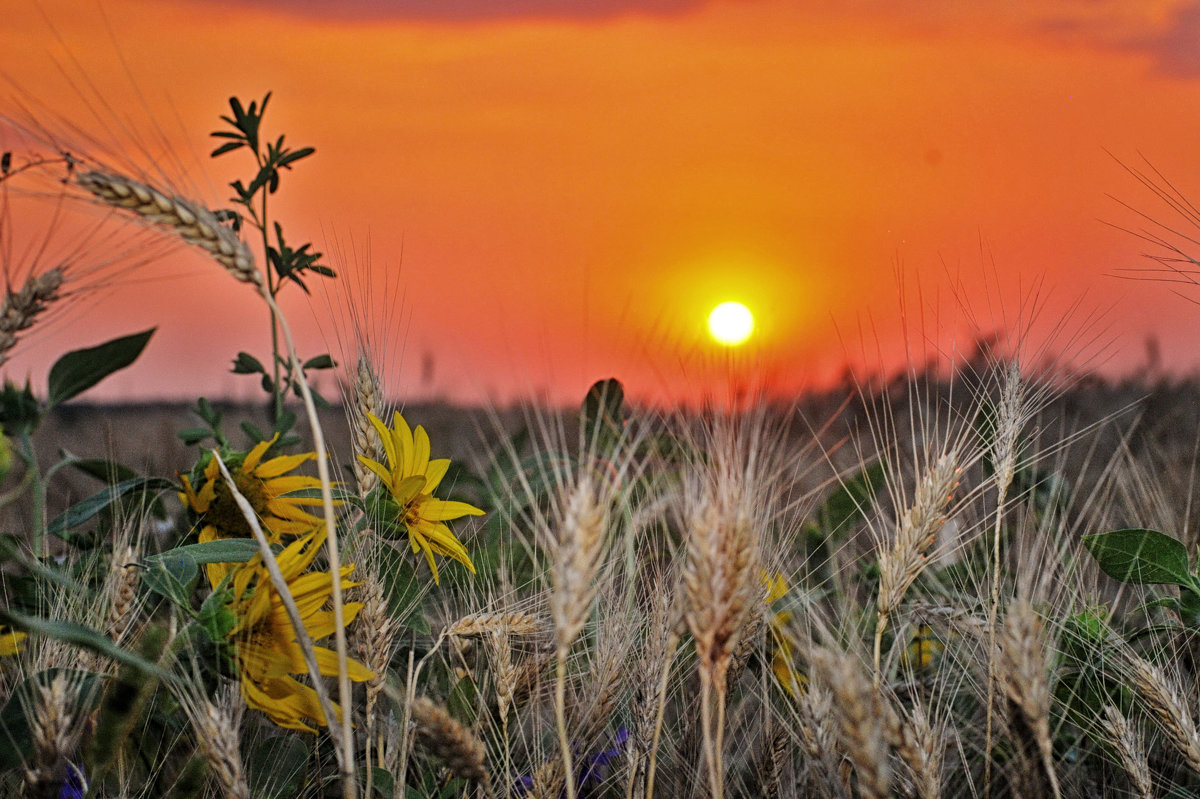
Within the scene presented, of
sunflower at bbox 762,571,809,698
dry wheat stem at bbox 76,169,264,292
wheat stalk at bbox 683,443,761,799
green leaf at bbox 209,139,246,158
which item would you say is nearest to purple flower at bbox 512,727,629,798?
sunflower at bbox 762,571,809,698

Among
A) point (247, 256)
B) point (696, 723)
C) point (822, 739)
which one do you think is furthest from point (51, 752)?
point (696, 723)

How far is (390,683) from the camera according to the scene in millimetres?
1452

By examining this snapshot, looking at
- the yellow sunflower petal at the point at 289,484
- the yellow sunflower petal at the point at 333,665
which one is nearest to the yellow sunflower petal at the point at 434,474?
the yellow sunflower petal at the point at 289,484

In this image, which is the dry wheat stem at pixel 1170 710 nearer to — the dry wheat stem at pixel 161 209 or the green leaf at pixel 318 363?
the dry wheat stem at pixel 161 209

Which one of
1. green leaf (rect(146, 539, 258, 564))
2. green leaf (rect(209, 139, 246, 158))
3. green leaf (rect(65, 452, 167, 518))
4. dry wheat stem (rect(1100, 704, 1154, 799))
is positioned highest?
green leaf (rect(209, 139, 246, 158))

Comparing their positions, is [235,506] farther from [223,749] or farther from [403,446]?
[223,749]

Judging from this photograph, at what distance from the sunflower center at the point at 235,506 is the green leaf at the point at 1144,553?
1.23m

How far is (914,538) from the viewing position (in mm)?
1209

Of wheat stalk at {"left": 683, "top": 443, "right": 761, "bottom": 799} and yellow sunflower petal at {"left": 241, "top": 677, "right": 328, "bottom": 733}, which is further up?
wheat stalk at {"left": 683, "top": 443, "right": 761, "bottom": 799}

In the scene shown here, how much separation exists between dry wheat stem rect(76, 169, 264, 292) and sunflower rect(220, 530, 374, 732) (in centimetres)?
33

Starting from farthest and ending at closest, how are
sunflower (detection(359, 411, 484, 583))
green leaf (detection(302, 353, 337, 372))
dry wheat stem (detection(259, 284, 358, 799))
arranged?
green leaf (detection(302, 353, 337, 372)) → sunflower (detection(359, 411, 484, 583)) → dry wheat stem (detection(259, 284, 358, 799))

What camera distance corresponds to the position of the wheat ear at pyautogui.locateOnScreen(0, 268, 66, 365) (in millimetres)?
1010

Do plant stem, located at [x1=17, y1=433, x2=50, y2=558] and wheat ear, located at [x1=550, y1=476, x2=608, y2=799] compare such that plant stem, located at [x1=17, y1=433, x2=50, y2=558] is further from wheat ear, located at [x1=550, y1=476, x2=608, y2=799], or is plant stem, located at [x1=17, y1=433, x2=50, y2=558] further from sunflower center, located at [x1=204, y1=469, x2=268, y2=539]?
wheat ear, located at [x1=550, y1=476, x2=608, y2=799]

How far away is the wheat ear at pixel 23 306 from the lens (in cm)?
101
